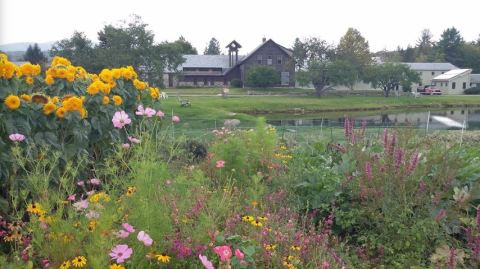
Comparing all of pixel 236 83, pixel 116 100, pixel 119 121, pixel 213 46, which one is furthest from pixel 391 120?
pixel 213 46

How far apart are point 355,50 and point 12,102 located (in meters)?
53.6

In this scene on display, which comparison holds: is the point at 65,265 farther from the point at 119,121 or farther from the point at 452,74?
the point at 452,74

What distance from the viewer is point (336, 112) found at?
36594mm

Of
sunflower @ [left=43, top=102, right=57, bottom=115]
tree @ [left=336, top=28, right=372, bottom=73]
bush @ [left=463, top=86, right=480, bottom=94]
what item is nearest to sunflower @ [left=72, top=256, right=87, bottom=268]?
sunflower @ [left=43, top=102, right=57, bottom=115]

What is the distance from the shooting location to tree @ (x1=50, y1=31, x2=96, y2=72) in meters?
33.4

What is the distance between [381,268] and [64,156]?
242 centimetres

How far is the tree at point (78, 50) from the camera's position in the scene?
33375 millimetres

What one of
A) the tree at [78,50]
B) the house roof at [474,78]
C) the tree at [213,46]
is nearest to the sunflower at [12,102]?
the tree at [78,50]

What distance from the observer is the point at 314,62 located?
49500 millimetres

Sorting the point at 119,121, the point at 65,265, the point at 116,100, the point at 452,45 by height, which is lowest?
the point at 65,265

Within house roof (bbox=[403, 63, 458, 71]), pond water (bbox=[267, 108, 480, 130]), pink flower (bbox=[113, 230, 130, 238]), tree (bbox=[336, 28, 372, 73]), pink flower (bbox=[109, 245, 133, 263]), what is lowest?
pond water (bbox=[267, 108, 480, 130])

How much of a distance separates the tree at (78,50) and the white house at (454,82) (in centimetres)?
4990

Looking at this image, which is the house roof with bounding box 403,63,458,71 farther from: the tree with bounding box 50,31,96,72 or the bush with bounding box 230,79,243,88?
the tree with bounding box 50,31,96,72

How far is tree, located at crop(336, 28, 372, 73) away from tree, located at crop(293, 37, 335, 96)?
1313 mm
